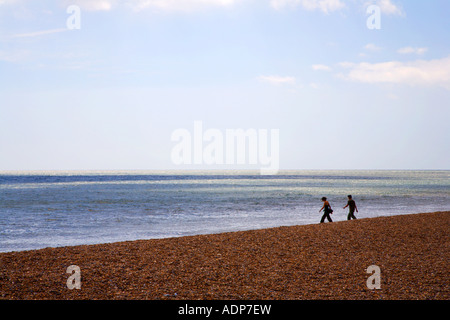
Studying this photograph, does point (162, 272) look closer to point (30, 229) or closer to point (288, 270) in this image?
point (288, 270)

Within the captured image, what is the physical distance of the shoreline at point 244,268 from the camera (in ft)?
27.3

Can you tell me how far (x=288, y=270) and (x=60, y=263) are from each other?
6.16m

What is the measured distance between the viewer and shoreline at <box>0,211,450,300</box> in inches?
328

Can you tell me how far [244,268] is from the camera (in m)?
10.3

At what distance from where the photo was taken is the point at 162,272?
9867 mm

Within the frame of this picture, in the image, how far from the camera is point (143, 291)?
27.6ft

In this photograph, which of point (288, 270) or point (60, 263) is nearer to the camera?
point (288, 270)

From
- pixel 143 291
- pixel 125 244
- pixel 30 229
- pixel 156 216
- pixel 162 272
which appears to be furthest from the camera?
pixel 156 216
